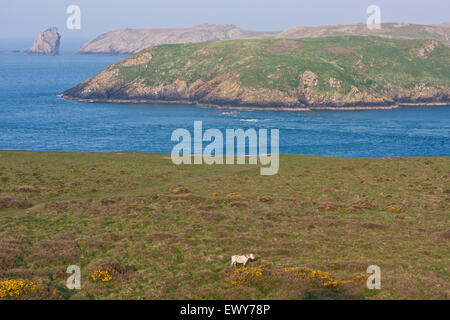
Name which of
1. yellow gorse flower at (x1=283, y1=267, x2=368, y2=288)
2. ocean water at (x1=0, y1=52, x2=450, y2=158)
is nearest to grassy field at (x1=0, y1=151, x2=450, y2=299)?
yellow gorse flower at (x1=283, y1=267, x2=368, y2=288)

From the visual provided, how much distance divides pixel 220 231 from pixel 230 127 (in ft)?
408

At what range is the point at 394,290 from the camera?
21953 millimetres

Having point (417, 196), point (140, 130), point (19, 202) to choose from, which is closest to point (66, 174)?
point (19, 202)

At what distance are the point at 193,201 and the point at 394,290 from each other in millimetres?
25121

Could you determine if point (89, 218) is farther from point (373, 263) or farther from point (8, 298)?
point (373, 263)

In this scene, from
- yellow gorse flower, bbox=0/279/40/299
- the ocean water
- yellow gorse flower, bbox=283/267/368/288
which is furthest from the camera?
the ocean water

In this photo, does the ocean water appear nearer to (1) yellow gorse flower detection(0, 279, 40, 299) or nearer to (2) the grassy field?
(2) the grassy field

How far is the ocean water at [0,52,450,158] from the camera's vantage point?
12638cm

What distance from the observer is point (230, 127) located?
157250 millimetres

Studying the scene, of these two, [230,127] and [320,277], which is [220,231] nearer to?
[320,277]

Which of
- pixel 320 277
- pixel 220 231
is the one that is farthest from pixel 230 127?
pixel 320 277

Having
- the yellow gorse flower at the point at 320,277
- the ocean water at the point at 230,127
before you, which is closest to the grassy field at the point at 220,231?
the yellow gorse flower at the point at 320,277

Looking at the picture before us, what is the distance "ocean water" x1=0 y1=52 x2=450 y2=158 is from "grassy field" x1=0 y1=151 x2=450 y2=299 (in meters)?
64.0
